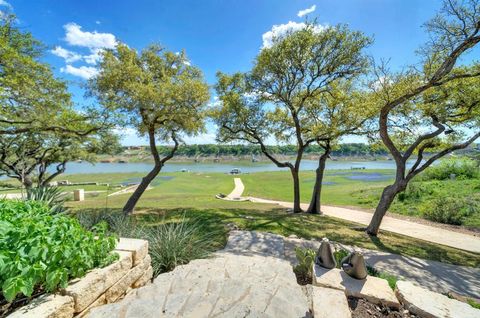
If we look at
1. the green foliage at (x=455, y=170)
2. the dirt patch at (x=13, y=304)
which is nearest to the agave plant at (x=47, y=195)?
the dirt patch at (x=13, y=304)

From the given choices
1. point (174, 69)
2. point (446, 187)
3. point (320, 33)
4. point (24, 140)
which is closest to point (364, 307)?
point (320, 33)

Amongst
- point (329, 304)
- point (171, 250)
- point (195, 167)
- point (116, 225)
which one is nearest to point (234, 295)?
point (329, 304)

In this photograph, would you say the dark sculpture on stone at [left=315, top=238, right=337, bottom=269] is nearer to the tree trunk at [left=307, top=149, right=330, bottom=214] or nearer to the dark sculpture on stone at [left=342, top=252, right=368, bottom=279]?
the dark sculpture on stone at [left=342, top=252, right=368, bottom=279]

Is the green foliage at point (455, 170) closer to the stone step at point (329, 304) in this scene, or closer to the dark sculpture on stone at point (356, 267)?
the dark sculpture on stone at point (356, 267)

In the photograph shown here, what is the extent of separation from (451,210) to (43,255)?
15.5 meters

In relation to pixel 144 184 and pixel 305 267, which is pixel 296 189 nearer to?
pixel 144 184

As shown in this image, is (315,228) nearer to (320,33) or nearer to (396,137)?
(396,137)

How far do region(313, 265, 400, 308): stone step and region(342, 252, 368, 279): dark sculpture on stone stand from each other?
5 centimetres

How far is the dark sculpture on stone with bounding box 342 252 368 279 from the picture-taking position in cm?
298

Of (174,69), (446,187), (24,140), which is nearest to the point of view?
(174,69)

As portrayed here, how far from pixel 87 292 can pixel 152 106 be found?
276 inches

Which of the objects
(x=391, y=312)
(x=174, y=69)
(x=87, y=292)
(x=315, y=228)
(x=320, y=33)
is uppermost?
(x=320, y=33)

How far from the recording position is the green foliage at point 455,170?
65.4 ft

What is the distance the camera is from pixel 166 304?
2443 mm
